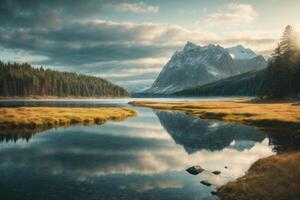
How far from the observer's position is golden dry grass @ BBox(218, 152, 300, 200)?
24263mm

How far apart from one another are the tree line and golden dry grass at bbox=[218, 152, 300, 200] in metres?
104

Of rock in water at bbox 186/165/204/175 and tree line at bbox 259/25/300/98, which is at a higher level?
tree line at bbox 259/25/300/98

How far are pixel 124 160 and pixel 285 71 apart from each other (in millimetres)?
109803

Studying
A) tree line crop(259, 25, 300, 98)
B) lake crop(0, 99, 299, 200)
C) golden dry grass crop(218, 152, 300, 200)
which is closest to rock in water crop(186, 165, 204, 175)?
lake crop(0, 99, 299, 200)

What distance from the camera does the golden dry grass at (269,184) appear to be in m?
24.3

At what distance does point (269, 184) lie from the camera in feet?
86.4

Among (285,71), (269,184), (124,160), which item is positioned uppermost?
(285,71)

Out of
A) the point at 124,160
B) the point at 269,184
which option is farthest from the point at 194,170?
the point at 124,160

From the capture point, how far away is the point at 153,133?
67.9 m

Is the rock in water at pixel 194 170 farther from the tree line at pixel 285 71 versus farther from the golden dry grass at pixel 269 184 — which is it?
the tree line at pixel 285 71

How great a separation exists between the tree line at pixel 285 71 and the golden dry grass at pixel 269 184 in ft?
340

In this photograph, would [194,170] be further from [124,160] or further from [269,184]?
[124,160]

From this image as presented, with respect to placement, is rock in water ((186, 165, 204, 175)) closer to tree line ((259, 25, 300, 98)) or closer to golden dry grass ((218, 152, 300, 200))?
golden dry grass ((218, 152, 300, 200))

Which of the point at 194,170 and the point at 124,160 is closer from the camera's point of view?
the point at 194,170
